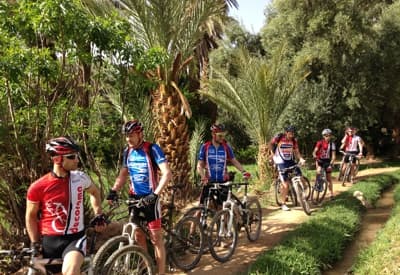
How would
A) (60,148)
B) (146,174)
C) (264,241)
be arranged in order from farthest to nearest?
(264,241) < (146,174) < (60,148)

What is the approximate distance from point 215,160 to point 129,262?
2625mm

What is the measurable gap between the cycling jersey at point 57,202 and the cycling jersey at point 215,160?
3166 mm

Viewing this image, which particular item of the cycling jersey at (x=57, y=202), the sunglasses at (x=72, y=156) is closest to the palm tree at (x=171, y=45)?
the sunglasses at (x=72, y=156)

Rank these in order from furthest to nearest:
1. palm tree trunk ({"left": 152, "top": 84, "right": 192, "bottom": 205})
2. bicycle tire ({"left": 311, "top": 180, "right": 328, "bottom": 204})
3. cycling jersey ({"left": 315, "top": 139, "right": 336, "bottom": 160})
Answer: cycling jersey ({"left": 315, "top": 139, "right": 336, "bottom": 160})
bicycle tire ({"left": 311, "top": 180, "right": 328, "bottom": 204})
palm tree trunk ({"left": 152, "top": 84, "right": 192, "bottom": 205})

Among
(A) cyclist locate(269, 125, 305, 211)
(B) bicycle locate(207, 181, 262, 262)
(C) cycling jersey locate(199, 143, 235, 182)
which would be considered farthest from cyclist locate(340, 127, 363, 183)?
(C) cycling jersey locate(199, 143, 235, 182)

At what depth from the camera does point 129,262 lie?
14.2 feet

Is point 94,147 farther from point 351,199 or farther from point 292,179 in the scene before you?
point 351,199

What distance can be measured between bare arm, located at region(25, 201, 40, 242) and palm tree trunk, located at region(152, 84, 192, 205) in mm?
5340

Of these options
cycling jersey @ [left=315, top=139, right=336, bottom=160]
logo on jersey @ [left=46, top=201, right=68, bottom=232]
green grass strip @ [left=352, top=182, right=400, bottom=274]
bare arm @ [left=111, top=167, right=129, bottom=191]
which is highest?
cycling jersey @ [left=315, top=139, right=336, bottom=160]

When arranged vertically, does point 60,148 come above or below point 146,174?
above

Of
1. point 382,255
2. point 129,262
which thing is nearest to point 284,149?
point 382,255

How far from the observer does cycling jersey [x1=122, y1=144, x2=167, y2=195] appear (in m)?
4.80

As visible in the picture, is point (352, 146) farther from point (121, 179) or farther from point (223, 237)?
point (121, 179)

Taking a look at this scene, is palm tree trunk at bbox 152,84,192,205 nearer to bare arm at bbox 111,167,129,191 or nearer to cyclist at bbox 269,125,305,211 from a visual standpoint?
cyclist at bbox 269,125,305,211
